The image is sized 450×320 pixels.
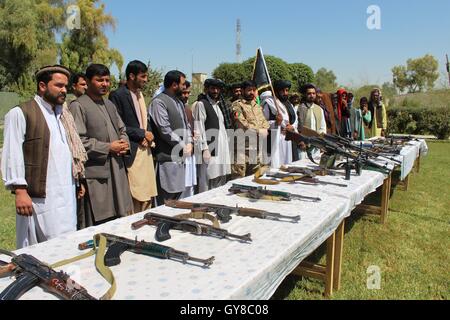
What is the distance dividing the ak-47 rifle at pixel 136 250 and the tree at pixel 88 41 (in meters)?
23.8

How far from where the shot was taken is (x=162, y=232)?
1.96 m

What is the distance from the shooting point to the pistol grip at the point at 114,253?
163 centimetres

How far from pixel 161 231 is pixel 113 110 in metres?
1.69

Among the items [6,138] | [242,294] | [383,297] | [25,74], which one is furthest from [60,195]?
[25,74]

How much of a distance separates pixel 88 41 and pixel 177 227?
2555cm

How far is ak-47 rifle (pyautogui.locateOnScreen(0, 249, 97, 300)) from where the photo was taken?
4.32ft

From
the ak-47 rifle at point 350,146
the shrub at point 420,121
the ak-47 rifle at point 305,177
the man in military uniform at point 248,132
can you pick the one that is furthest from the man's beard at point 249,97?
the shrub at point 420,121

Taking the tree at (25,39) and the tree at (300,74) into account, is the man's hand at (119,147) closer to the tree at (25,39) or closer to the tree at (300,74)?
the tree at (25,39)

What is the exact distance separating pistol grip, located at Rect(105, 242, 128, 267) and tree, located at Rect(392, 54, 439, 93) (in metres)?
53.7

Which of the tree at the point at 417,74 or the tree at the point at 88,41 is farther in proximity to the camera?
the tree at the point at 417,74

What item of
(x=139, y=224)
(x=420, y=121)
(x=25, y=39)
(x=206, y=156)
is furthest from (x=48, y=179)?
(x=25, y=39)

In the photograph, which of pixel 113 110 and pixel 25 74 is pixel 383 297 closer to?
pixel 113 110

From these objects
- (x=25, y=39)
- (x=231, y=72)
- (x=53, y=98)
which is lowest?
(x=53, y=98)

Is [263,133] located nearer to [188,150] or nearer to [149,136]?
[188,150]
